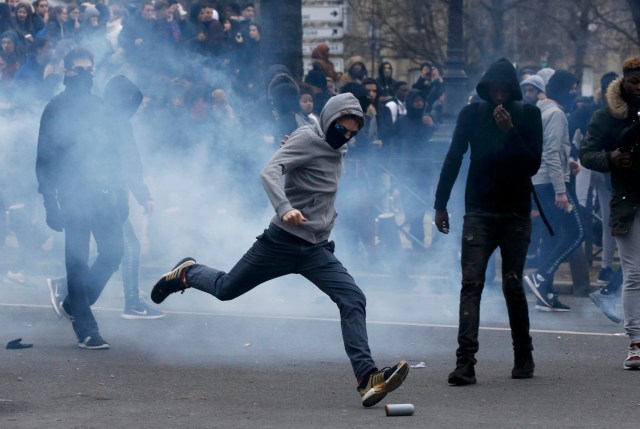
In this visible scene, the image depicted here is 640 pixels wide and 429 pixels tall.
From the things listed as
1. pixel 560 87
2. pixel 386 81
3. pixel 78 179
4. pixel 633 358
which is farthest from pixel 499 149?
pixel 386 81

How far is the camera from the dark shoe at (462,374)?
276 inches

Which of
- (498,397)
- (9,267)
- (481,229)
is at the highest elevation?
(481,229)

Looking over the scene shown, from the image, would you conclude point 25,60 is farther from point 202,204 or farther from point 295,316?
point 295,316

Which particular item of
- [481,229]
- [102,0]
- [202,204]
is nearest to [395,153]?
[202,204]

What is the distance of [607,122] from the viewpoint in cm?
777

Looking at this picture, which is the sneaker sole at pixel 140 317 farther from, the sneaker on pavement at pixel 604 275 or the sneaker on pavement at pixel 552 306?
the sneaker on pavement at pixel 604 275

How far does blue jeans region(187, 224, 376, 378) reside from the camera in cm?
653

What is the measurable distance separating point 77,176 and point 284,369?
187 cm

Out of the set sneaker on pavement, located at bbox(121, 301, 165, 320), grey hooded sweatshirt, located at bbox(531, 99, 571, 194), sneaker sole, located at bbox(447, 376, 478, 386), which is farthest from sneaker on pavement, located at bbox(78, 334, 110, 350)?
grey hooded sweatshirt, located at bbox(531, 99, 571, 194)

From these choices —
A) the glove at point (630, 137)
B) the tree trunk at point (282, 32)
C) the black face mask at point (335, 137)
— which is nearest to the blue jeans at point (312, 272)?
the black face mask at point (335, 137)

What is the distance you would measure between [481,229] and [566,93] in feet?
13.7

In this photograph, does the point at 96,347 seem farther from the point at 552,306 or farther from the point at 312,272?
the point at 552,306

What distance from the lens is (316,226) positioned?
6.63m

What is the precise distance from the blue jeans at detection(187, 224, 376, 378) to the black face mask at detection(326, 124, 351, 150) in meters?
0.50
